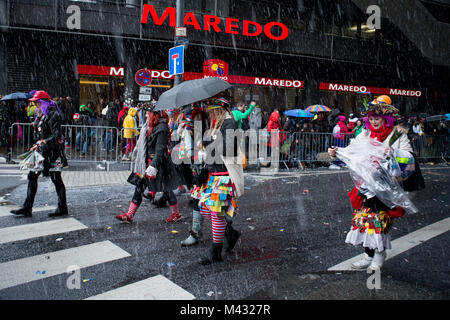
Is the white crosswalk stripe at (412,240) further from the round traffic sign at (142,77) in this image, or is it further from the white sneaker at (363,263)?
the round traffic sign at (142,77)

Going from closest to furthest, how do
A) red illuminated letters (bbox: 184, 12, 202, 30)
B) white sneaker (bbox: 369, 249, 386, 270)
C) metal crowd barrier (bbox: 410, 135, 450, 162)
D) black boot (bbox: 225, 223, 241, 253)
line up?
white sneaker (bbox: 369, 249, 386, 270) → black boot (bbox: 225, 223, 241, 253) → metal crowd barrier (bbox: 410, 135, 450, 162) → red illuminated letters (bbox: 184, 12, 202, 30)

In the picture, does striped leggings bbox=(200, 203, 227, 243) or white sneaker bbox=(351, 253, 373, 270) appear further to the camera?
striped leggings bbox=(200, 203, 227, 243)

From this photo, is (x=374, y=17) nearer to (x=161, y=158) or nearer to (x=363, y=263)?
(x=161, y=158)

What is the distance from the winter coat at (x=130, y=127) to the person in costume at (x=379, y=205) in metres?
9.24

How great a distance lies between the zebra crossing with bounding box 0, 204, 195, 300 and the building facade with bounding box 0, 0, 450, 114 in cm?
731

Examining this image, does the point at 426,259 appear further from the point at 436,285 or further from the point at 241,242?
the point at 241,242

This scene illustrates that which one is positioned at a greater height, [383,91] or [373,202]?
[383,91]

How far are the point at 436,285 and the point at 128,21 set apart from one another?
57.1 feet

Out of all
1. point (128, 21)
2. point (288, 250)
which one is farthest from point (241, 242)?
point (128, 21)

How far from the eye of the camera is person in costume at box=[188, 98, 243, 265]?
14.6ft

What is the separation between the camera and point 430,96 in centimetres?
3027

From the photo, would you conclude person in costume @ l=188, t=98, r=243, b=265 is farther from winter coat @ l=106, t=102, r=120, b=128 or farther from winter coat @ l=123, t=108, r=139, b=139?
winter coat @ l=106, t=102, r=120, b=128

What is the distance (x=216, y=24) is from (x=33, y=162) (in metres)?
14.6

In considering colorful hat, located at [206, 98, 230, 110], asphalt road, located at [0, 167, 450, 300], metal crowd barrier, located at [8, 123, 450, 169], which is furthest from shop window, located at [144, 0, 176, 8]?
colorful hat, located at [206, 98, 230, 110]
